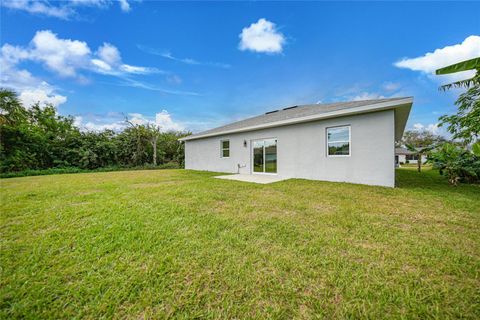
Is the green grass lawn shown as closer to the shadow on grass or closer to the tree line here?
the shadow on grass

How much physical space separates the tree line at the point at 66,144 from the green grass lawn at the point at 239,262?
1286 centimetres

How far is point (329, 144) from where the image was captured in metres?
7.43

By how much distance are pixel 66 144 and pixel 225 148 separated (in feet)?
47.7

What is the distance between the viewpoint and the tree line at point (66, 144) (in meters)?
11.9

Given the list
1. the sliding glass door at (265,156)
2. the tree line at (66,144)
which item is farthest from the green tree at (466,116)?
the tree line at (66,144)

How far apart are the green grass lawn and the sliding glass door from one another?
546cm

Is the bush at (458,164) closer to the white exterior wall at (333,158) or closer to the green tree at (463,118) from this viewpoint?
the green tree at (463,118)

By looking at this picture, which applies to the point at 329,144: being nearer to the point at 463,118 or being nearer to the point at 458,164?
the point at 458,164

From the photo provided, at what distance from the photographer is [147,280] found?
1.76 m

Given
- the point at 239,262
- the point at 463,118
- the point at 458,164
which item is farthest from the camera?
the point at 463,118

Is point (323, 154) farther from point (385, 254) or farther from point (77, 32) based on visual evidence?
point (77, 32)

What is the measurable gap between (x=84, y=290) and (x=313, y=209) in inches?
149

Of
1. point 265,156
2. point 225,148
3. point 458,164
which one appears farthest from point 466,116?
point 225,148

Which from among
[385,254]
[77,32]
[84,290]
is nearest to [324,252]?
[385,254]
